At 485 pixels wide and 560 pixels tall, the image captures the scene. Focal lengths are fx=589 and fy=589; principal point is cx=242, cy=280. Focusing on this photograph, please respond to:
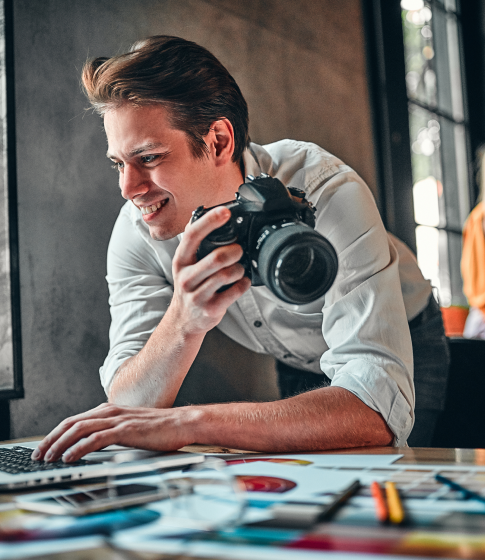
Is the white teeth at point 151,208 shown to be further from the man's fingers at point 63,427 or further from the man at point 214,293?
the man's fingers at point 63,427

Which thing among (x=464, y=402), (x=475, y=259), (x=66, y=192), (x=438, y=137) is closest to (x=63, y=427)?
(x=66, y=192)

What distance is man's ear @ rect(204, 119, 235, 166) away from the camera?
128 centimetres

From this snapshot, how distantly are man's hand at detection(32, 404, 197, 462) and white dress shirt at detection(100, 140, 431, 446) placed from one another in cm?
28

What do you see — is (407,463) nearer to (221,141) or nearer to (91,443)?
(91,443)

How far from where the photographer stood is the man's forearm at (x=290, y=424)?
827 millimetres

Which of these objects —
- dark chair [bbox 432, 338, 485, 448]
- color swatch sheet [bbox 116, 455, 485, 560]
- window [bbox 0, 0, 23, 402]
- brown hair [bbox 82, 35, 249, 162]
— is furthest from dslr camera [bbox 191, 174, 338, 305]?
dark chair [bbox 432, 338, 485, 448]

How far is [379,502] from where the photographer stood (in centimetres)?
50

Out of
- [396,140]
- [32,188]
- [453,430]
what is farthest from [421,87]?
[32,188]

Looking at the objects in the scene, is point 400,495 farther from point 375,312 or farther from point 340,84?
point 340,84

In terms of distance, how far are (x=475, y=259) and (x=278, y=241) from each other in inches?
89.2

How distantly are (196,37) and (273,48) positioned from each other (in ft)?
1.36

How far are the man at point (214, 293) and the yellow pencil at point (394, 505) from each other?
11.8 inches

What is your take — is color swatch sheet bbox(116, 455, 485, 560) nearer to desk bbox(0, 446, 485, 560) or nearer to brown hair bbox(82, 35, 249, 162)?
desk bbox(0, 446, 485, 560)

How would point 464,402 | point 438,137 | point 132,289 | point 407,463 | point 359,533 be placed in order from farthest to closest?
1. point 438,137
2. point 464,402
3. point 132,289
4. point 407,463
5. point 359,533
